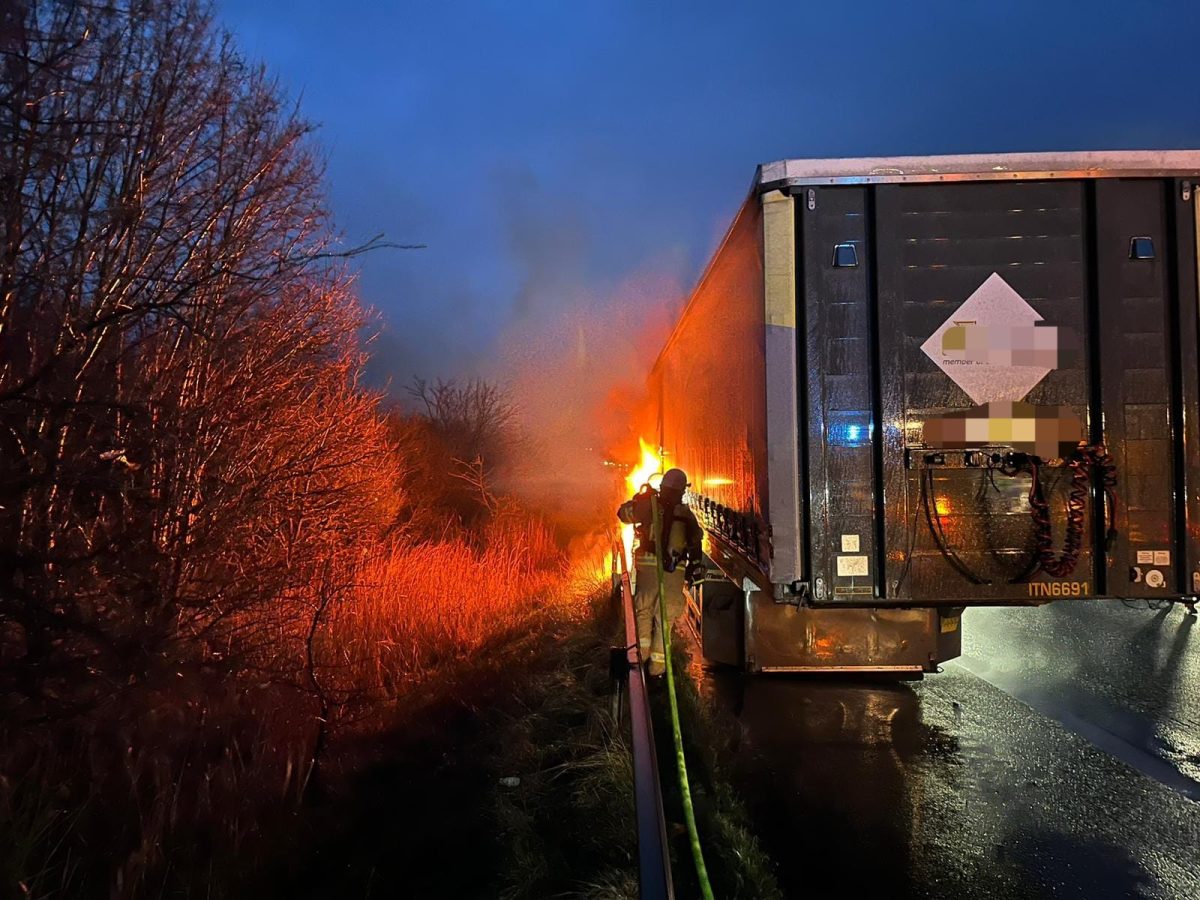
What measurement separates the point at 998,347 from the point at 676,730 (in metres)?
2.79

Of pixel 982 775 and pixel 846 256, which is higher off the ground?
pixel 846 256

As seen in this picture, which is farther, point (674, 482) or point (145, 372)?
point (674, 482)

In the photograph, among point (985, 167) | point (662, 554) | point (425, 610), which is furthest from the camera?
point (425, 610)

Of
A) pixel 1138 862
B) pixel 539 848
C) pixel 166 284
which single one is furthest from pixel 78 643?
pixel 1138 862

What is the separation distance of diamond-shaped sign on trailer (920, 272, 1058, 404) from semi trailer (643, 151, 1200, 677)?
0.01 m

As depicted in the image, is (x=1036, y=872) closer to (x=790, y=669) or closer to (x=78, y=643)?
(x=790, y=669)

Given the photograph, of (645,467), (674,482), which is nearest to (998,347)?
(674,482)

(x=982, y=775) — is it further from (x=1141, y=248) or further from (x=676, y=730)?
(x=1141, y=248)

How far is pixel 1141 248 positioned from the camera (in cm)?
410

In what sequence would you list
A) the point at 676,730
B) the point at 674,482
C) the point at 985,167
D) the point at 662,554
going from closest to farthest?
the point at 676,730, the point at 985,167, the point at 662,554, the point at 674,482

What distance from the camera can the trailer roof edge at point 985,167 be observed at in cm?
407

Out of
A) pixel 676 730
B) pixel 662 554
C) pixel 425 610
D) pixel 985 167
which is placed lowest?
pixel 425 610

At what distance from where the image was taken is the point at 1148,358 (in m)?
4.11

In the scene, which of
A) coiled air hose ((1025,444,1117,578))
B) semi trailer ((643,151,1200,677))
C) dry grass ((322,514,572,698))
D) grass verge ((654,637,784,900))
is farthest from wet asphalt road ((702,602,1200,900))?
dry grass ((322,514,572,698))
